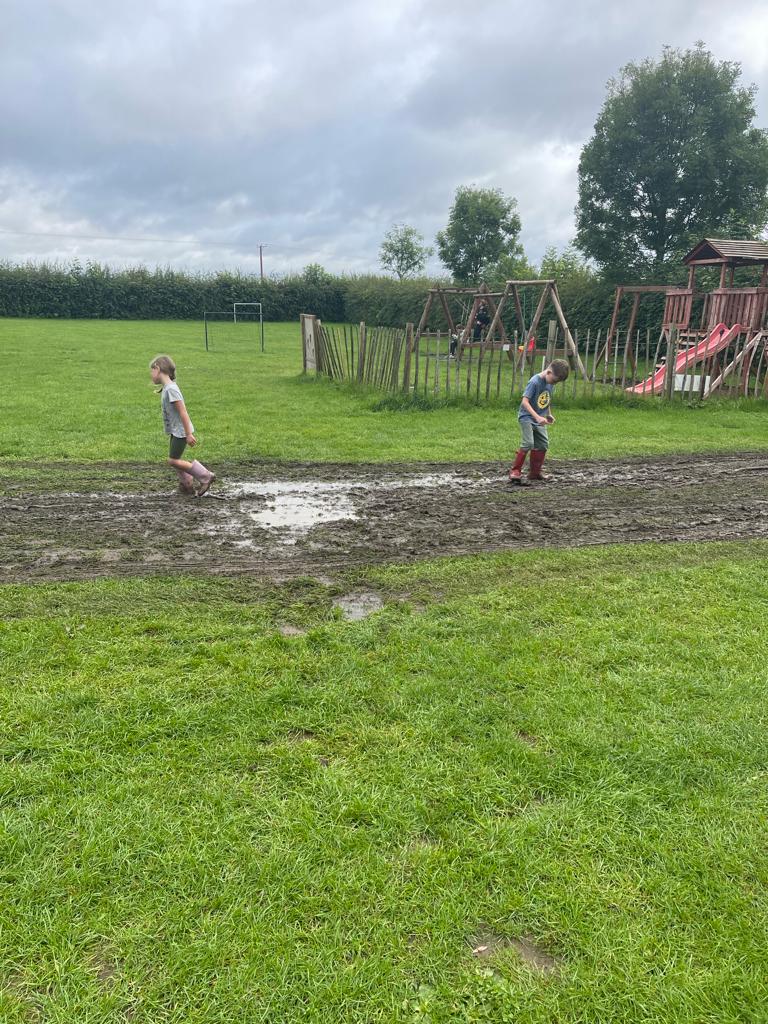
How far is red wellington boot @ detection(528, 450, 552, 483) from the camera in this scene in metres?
8.61

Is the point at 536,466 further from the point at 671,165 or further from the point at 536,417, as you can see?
the point at 671,165

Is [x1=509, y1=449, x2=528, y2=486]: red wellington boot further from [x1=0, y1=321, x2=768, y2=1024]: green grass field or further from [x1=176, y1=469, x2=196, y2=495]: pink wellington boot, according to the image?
[x1=176, y1=469, x2=196, y2=495]: pink wellington boot

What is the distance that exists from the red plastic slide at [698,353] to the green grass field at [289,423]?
1.49 metres

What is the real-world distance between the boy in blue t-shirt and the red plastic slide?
8.06m

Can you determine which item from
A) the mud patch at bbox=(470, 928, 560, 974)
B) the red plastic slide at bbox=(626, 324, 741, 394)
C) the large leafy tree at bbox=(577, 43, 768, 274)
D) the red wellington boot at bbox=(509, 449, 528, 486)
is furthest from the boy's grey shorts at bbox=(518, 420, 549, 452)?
the large leafy tree at bbox=(577, 43, 768, 274)

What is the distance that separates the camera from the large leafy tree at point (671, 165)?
100 ft

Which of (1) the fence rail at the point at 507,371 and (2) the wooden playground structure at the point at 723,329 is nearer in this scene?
(1) the fence rail at the point at 507,371

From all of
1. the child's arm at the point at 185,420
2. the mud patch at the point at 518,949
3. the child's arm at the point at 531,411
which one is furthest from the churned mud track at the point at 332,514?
the mud patch at the point at 518,949

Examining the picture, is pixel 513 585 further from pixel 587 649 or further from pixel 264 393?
pixel 264 393

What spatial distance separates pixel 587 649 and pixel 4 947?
3328mm

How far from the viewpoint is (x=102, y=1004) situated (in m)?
2.14

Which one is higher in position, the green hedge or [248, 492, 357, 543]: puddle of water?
the green hedge

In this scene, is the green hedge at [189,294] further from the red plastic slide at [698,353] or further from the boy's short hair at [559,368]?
the boy's short hair at [559,368]

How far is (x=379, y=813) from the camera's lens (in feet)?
9.60
